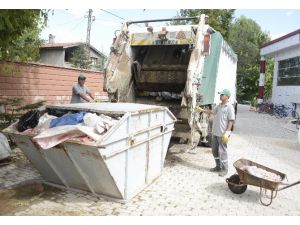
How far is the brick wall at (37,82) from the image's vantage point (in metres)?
7.99

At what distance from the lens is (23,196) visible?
14.5 feet

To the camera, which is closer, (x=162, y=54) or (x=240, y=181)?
(x=240, y=181)

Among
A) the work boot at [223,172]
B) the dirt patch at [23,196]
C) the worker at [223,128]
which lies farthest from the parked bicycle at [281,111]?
the dirt patch at [23,196]

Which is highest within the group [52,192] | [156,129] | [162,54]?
[162,54]

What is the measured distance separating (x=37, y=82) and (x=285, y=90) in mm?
16095

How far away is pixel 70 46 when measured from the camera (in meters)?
25.4

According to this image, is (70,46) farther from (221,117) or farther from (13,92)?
(221,117)

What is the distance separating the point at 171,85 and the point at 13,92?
3967 millimetres

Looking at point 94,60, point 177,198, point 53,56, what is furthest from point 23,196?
point 94,60

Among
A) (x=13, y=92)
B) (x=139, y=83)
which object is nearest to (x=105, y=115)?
(x=139, y=83)

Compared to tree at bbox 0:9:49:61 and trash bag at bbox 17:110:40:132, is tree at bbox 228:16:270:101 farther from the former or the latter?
trash bag at bbox 17:110:40:132

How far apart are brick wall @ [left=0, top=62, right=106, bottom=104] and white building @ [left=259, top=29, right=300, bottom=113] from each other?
12.9m
